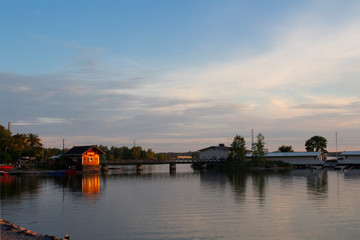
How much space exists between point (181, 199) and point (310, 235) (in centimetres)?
1901

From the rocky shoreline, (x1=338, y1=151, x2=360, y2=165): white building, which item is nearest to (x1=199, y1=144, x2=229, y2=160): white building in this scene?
(x1=338, y1=151, x2=360, y2=165): white building

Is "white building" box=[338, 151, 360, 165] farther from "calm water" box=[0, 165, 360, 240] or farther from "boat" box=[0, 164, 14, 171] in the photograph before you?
"boat" box=[0, 164, 14, 171]

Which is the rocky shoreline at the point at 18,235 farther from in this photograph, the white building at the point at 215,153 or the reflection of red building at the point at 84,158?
the white building at the point at 215,153

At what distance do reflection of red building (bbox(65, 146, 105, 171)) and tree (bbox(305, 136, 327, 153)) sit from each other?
91.3 metres

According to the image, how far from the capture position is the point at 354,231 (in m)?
23.9

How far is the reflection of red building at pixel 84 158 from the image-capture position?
326 feet

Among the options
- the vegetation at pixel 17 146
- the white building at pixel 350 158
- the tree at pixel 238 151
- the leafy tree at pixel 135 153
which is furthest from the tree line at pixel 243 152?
the leafy tree at pixel 135 153

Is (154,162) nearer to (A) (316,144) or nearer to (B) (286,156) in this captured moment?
(B) (286,156)

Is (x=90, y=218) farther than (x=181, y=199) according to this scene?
No

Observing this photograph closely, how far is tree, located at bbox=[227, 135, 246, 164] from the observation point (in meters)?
114

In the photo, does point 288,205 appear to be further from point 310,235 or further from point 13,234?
point 13,234

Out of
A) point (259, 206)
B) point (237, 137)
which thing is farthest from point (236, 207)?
point (237, 137)

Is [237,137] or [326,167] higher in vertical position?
[237,137]

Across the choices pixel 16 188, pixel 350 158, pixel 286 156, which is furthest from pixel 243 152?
pixel 16 188
